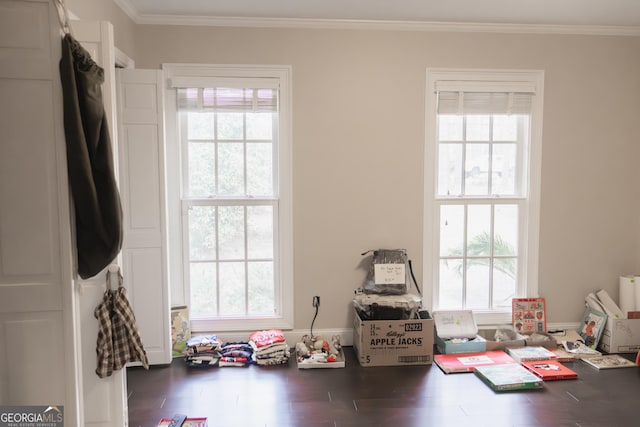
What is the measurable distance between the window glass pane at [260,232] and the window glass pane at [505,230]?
6.21ft

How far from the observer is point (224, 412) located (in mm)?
2615

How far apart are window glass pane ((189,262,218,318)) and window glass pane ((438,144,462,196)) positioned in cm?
201

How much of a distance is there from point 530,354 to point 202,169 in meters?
2.90

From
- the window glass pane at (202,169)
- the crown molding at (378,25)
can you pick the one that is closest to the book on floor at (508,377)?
the window glass pane at (202,169)

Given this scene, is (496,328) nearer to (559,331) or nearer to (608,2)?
(559,331)

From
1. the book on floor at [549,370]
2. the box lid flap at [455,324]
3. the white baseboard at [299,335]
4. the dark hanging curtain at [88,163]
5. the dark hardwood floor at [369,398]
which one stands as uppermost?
the dark hanging curtain at [88,163]

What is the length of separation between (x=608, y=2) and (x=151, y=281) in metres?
3.77

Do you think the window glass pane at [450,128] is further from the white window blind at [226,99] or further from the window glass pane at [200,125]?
the window glass pane at [200,125]

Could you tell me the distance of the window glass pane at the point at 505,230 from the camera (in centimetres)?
373

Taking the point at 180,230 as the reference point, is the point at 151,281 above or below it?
below

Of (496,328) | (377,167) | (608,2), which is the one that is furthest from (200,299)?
(608,2)

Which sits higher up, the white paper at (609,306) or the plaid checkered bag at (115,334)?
the plaid checkered bag at (115,334)

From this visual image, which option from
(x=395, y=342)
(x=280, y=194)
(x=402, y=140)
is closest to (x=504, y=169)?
(x=402, y=140)

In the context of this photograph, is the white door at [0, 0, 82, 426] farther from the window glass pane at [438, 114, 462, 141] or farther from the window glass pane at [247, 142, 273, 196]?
the window glass pane at [438, 114, 462, 141]
